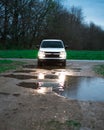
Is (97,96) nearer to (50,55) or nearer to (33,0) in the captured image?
(50,55)

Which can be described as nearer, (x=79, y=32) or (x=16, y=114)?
(x=16, y=114)

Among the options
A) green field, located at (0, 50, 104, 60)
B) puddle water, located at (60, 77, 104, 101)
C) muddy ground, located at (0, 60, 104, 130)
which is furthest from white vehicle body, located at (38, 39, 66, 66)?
muddy ground, located at (0, 60, 104, 130)

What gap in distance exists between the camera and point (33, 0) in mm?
62438

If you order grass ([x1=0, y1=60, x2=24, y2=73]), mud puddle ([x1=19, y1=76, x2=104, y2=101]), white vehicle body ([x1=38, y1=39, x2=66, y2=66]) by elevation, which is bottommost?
grass ([x1=0, y1=60, x2=24, y2=73])

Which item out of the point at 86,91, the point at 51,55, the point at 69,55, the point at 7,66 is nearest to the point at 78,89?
the point at 86,91

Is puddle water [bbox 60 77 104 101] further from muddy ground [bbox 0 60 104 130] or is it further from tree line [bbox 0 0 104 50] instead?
tree line [bbox 0 0 104 50]

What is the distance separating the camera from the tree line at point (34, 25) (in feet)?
201

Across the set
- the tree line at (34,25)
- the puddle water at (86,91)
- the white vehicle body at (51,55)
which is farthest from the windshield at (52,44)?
the tree line at (34,25)

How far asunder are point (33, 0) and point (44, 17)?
5.44m

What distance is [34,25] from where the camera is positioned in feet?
216

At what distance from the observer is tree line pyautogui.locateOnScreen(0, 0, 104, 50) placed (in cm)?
6116

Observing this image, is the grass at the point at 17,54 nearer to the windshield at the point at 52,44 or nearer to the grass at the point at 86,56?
the grass at the point at 86,56

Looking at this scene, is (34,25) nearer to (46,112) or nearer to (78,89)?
(78,89)

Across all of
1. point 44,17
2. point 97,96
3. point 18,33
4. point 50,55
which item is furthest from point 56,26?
point 97,96
